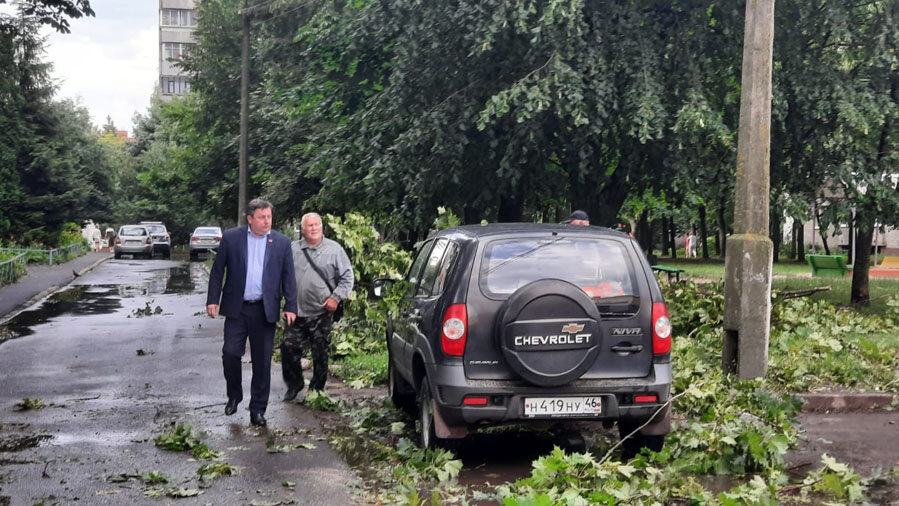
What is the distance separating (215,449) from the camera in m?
7.64

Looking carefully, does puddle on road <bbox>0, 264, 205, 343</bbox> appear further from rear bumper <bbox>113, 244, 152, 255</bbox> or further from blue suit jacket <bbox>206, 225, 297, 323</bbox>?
rear bumper <bbox>113, 244, 152, 255</bbox>

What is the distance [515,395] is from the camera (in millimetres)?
6664

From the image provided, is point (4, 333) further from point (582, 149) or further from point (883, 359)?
point (883, 359)

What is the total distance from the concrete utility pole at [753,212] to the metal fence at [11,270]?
22531 millimetres

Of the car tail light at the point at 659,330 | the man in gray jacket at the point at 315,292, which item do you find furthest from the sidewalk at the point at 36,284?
the car tail light at the point at 659,330

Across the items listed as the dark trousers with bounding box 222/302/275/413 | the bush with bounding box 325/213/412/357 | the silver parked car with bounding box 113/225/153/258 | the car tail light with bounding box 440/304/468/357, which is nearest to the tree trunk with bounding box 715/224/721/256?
the silver parked car with bounding box 113/225/153/258

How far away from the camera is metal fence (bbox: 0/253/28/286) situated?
27344mm

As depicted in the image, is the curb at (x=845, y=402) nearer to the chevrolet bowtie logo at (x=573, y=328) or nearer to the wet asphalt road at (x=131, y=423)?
the chevrolet bowtie logo at (x=573, y=328)

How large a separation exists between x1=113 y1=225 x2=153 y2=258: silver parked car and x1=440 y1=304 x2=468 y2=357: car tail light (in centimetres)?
4523

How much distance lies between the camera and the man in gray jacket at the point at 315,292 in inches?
381

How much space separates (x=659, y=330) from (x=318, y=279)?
387 centimetres

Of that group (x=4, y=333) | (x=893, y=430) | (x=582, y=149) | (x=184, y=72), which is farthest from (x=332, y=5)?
(x=184, y=72)

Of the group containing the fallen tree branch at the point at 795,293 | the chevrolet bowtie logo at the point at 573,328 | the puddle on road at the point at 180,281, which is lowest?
the puddle on road at the point at 180,281

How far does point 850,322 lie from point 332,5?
13801 millimetres
